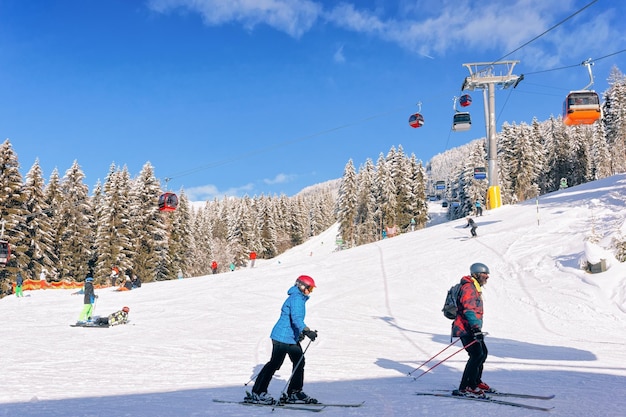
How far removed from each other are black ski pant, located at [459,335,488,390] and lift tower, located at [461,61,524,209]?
32.1 metres

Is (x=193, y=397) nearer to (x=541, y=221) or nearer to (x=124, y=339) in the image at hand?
(x=124, y=339)

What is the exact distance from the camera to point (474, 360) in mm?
6438

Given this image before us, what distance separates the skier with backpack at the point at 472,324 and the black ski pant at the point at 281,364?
2.08 metres

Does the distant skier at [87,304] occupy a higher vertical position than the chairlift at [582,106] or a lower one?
lower

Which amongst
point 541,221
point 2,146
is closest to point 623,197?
point 541,221

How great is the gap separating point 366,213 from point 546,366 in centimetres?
6485

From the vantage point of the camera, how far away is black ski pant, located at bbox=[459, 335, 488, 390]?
6395 millimetres

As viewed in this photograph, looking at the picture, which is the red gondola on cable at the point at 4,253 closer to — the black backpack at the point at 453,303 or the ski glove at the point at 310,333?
the ski glove at the point at 310,333

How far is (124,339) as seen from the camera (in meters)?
13.7

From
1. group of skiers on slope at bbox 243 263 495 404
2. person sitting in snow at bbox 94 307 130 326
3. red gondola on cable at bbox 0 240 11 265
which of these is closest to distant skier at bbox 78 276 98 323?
person sitting in snow at bbox 94 307 130 326

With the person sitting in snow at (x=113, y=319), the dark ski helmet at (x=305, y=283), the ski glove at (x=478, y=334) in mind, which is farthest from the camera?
the person sitting in snow at (x=113, y=319)

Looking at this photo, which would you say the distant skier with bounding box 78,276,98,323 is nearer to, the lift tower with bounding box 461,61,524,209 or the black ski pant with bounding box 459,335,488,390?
the black ski pant with bounding box 459,335,488,390

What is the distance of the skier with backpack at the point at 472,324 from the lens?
6.30 meters

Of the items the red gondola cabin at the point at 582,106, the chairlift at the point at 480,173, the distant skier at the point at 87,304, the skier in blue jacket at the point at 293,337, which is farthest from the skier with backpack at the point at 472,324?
the chairlift at the point at 480,173
